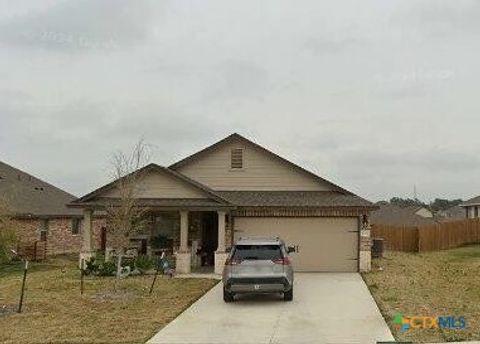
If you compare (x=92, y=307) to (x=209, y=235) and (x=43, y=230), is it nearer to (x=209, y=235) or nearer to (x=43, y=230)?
(x=209, y=235)

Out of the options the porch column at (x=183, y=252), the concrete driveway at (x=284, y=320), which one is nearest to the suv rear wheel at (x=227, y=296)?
the concrete driveway at (x=284, y=320)

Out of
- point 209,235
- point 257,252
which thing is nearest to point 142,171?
point 209,235

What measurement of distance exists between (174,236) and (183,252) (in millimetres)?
2649

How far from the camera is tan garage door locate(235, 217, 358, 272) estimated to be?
78.2 feet

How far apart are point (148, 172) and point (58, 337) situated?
1200 cm

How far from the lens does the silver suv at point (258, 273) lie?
620 inches

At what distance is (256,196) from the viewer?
25.2 meters

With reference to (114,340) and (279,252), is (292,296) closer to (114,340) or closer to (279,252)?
(279,252)

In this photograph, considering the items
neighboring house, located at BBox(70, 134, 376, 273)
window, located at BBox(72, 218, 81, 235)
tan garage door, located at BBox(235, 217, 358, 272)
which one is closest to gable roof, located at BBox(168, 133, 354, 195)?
neighboring house, located at BBox(70, 134, 376, 273)

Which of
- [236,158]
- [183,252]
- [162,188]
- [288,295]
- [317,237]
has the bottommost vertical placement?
[288,295]

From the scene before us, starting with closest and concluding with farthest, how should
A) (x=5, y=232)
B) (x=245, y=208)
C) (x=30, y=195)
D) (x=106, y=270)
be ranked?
(x=106, y=270) < (x=245, y=208) < (x=5, y=232) < (x=30, y=195)

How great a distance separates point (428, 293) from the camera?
1738cm

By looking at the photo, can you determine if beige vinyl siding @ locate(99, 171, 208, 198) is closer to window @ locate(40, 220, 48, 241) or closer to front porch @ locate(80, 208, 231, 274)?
front porch @ locate(80, 208, 231, 274)

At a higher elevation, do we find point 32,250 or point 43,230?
point 43,230
